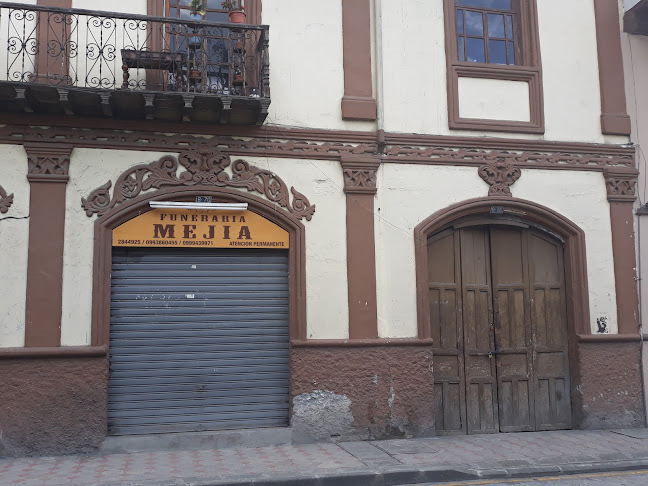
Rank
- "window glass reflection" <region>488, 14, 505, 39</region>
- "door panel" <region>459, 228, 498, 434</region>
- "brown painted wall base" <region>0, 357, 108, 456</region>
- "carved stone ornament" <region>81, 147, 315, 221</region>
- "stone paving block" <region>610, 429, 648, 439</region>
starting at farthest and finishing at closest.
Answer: "window glass reflection" <region>488, 14, 505, 39</region>
"door panel" <region>459, 228, 498, 434</region>
"stone paving block" <region>610, 429, 648, 439</region>
"carved stone ornament" <region>81, 147, 315, 221</region>
"brown painted wall base" <region>0, 357, 108, 456</region>

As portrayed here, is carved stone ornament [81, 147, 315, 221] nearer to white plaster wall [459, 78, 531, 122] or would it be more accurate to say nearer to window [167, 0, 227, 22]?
window [167, 0, 227, 22]

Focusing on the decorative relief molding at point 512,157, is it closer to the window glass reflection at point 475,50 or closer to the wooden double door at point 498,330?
the wooden double door at point 498,330

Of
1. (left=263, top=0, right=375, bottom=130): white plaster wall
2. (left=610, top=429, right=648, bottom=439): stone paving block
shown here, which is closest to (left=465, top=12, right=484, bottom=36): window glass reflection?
(left=263, top=0, right=375, bottom=130): white plaster wall

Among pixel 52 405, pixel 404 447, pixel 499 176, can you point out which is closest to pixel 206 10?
pixel 499 176

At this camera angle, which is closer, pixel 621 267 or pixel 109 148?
pixel 109 148

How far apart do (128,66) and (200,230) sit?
7.52ft

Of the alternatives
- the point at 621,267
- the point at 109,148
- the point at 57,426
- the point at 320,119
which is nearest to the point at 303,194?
the point at 320,119

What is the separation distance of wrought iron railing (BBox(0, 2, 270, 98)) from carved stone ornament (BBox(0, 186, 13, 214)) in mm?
1455

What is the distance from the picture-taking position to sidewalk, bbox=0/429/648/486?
22.5 ft

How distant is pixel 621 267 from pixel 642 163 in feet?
5.42

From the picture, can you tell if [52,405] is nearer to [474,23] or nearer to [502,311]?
[502,311]

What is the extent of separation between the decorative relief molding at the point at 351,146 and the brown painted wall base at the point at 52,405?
279 cm

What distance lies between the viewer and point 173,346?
841 cm

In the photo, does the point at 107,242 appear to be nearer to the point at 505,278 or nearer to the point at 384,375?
the point at 384,375
